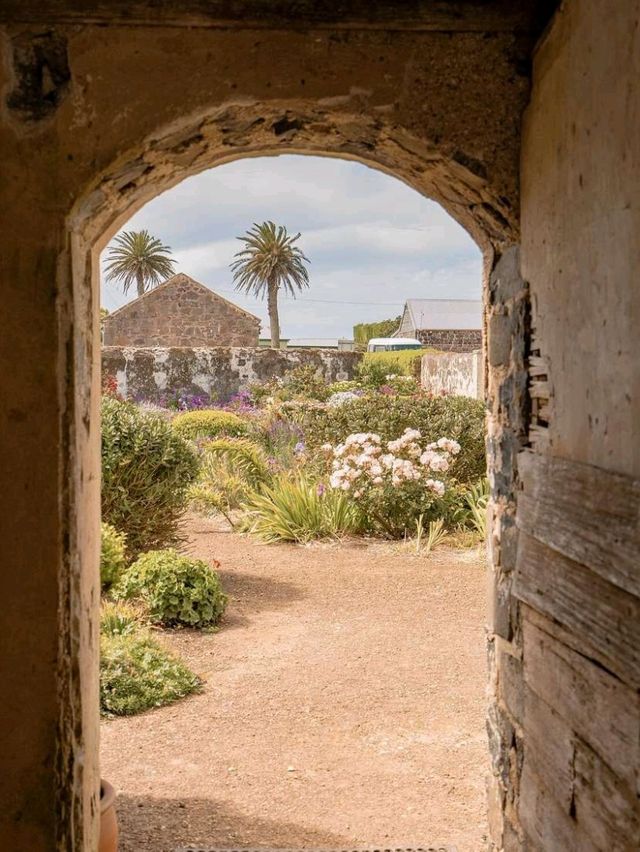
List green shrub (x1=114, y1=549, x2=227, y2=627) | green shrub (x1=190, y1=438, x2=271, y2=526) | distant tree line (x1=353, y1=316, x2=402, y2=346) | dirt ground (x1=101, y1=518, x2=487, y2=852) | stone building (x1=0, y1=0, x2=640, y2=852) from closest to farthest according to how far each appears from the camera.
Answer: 1. stone building (x1=0, y1=0, x2=640, y2=852)
2. dirt ground (x1=101, y1=518, x2=487, y2=852)
3. green shrub (x1=114, y1=549, x2=227, y2=627)
4. green shrub (x1=190, y1=438, x2=271, y2=526)
5. distant tree line (x1=353, y1=316, x2=402, y2=346)

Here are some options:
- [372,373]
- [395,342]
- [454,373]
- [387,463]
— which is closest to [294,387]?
[372,373]

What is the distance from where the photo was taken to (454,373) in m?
18.3

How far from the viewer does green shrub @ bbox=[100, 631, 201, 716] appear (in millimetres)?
4996

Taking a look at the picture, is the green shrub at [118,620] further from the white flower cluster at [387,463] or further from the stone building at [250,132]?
the white flower cluster at [387,463]

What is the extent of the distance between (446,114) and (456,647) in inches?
171

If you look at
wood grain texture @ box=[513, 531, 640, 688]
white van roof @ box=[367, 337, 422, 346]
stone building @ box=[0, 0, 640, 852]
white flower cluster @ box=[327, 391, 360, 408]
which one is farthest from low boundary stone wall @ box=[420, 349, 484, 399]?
wood grain texture @ box=[513, 531, 640, 688]

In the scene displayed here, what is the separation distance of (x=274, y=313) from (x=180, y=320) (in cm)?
994

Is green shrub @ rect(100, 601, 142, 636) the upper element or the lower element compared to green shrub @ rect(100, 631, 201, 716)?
upper

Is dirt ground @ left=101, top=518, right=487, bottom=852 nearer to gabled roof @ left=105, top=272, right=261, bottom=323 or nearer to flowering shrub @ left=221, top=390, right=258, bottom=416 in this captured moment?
flowering shrub @ left=221, top=390, right=258, bottom=416

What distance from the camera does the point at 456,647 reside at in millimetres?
6090

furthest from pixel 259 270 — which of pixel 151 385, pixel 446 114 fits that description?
pixel 446 114

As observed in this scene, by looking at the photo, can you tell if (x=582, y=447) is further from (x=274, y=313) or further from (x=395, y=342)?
(x=395, y=342)

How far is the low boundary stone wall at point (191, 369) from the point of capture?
699 inches

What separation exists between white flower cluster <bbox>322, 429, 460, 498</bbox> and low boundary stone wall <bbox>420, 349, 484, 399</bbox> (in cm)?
542
